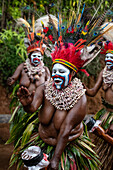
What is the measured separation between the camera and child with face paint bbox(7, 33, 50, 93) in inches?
148

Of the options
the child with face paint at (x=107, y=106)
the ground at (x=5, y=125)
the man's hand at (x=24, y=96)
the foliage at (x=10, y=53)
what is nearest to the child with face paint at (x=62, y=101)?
the man's hand at (x=24, y=96)

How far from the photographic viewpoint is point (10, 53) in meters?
6.44

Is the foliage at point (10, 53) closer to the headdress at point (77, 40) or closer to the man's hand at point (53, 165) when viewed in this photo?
the headdress at point (77, 40)

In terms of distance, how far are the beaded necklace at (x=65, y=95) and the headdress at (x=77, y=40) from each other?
0.19m

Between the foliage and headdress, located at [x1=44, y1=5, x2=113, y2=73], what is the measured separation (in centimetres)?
407

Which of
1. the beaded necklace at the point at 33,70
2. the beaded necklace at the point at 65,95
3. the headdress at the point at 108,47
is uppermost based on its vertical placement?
the headdress at the point at 108,47

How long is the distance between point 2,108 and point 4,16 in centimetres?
305

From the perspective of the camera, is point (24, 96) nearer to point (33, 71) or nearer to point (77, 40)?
point (77, 40)

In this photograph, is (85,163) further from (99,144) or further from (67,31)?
(67,31)

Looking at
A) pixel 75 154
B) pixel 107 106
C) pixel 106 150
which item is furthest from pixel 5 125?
pixel 75 154

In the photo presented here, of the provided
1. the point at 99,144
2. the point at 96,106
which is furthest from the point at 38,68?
the point at 96,106

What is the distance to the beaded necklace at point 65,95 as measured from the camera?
2.09 meters

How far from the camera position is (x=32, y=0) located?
7336mm

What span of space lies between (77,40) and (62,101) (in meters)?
0.63
